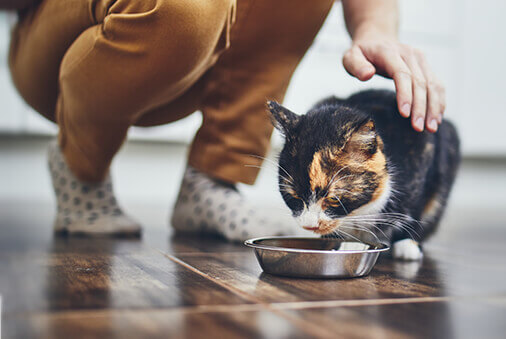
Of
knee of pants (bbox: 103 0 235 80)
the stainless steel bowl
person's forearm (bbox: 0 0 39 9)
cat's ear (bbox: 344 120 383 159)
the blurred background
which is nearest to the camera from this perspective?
the stainless steel bowl

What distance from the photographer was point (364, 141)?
88 centimetres

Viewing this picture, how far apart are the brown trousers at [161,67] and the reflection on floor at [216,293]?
0.25 metres

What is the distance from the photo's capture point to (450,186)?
4.03ft

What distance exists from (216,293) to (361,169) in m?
0.38

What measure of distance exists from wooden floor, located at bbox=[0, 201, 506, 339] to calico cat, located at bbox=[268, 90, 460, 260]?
96 mm

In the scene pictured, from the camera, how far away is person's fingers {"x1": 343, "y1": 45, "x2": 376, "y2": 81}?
36.2 inches

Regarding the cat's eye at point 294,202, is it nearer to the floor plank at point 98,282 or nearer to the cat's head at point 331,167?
the cat's head at point 331,167

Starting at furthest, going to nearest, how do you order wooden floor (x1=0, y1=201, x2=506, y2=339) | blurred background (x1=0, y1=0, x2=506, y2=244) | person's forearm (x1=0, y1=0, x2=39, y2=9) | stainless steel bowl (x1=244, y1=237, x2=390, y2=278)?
blurred background (x1=0, y1=0, x2=506, y2=244) < person's forearm (x1=0, y1=0, x2=39, y2=9) < stainless steel bowl (x1=244, y1=237, x2=390, y2=278) < wooden floor (x1=0, y1=201, x2=506, y2=339)

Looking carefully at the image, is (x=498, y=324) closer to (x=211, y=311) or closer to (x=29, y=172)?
(x=211, y=311)

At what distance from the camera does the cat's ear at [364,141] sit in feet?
2.83

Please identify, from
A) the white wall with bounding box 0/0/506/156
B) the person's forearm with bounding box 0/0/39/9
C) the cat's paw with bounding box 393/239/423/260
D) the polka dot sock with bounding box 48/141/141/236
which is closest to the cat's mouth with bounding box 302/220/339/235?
the cat's paw with bounding box 393/239/423/260

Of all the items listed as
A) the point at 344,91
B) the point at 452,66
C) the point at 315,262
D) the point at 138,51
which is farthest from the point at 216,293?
the point at 452,66

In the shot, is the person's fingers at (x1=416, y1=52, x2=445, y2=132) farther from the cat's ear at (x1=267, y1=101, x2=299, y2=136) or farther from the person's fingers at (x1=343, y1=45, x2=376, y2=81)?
the cat's ear at (x1=267, y1=101, x2=299, y2=136)

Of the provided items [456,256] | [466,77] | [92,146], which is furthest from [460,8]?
[92,146]
